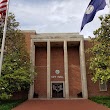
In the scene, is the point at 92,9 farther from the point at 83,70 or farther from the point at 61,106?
the point at 83,70

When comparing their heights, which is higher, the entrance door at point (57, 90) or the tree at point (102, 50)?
the tree at point (102, 50)

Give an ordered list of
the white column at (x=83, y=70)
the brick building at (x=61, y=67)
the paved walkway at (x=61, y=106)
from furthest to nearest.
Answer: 1. the brick building at (x=61, y=67)
2. the white column at (x=83, y=70)
3. the paved walkway at (x=61, y=106)

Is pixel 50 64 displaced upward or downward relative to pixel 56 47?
downward

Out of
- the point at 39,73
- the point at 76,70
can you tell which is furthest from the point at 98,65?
the point at 39,73

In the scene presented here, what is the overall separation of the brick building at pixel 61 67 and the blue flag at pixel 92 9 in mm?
15093

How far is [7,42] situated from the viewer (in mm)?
24609

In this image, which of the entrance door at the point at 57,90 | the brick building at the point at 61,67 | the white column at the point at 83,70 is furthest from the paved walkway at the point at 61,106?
the entrance door at the point at 57,90

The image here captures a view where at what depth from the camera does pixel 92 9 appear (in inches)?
527

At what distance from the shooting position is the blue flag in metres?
13.0

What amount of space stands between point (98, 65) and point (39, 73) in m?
10.8

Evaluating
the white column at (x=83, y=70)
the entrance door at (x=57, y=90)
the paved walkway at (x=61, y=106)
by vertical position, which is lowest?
the paved walkway at (x=61, y=106)

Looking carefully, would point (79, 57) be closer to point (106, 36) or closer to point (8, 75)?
point (106, 36)

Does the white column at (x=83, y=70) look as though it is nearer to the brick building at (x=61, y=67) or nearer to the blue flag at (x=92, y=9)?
the brick building at (x=61, y=67)

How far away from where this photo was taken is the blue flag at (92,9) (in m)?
13.0
